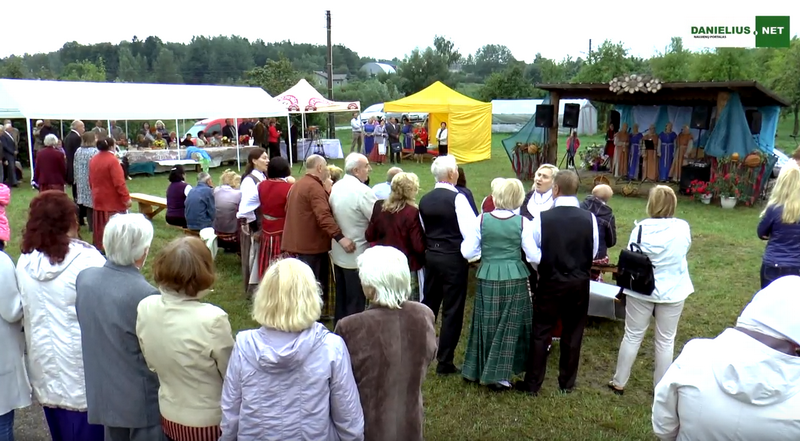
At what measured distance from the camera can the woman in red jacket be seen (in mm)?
6500

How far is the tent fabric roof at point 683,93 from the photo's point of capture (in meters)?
11.6

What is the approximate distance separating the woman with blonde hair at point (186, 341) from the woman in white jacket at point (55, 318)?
495 mm

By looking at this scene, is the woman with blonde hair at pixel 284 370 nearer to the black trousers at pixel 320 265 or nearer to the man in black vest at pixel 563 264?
the man in black vest at pixel 563 264

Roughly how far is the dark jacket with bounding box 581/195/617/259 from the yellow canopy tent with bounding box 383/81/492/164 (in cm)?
1312

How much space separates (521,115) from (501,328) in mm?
30725

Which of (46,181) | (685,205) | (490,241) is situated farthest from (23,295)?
(685,205)

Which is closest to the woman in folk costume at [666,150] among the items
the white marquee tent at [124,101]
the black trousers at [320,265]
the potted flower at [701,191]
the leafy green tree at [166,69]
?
the potted flower at [701,191]

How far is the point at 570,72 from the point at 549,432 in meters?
48.6

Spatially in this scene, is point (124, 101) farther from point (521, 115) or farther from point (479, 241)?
point (521, 115)

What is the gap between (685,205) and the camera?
1138 centimetres

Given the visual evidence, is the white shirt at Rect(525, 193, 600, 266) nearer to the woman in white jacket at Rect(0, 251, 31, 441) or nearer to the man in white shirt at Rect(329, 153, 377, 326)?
the man in white shirt at Rect(329, 153, 377, 326)

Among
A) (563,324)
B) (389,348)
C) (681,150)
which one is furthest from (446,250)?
(681,150)

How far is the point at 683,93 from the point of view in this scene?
12.7 m

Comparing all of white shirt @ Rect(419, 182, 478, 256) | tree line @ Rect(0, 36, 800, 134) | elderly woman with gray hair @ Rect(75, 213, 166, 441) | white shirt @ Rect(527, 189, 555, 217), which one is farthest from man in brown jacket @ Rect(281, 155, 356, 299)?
tree line @ Rect(0, 36, 800, 134)
